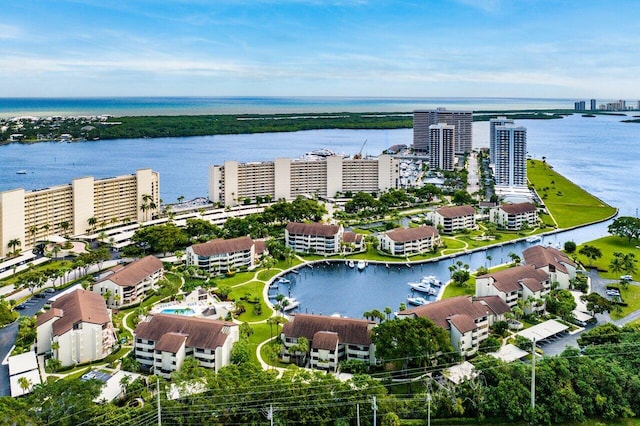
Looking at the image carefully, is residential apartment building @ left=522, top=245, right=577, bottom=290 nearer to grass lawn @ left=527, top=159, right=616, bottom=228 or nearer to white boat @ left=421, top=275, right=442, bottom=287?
white boat @ left=421, top=275, right=442, bottom=287

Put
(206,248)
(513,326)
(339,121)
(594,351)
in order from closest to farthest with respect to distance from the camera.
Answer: (594,351), (513,326), (206,248), (339,121)

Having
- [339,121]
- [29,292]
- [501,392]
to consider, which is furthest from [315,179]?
[339,121]

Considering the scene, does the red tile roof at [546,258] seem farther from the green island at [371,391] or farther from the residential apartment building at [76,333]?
the residential apartment building at [76,333]

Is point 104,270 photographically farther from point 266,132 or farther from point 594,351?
point 266,132

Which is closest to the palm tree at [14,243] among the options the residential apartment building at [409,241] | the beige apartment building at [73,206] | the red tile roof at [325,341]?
the beige apartment building at [73,206]

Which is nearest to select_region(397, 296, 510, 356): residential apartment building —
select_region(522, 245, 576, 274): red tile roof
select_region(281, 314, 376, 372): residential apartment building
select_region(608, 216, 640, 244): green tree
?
select_region(281, 314, 376, 372): residential apartment building
